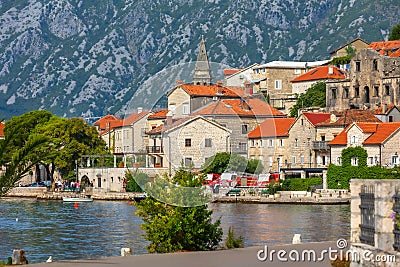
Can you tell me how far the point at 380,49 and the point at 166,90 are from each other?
2983 inches

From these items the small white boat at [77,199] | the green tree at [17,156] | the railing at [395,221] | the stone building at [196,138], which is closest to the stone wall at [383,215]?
the railing at [395,221]

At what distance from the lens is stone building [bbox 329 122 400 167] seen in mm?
88062

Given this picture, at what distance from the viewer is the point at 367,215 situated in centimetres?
2844

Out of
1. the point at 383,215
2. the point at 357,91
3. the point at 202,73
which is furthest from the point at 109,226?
the point at 357,91

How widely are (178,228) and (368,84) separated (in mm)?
76506

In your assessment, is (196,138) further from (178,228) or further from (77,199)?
(77,199)

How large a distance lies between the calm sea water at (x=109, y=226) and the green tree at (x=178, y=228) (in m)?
8.04

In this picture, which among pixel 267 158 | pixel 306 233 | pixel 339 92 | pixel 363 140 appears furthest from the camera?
pixel 339 92

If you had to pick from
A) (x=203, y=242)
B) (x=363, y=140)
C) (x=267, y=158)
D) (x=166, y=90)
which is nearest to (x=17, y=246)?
(x=166, y=90)

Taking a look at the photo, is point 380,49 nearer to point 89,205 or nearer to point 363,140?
point 363,140

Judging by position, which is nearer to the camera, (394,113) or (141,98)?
(141,98)

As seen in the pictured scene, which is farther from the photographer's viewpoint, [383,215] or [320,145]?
[320,145]

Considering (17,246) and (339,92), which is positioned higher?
(339,92)

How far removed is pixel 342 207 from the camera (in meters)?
80.9
